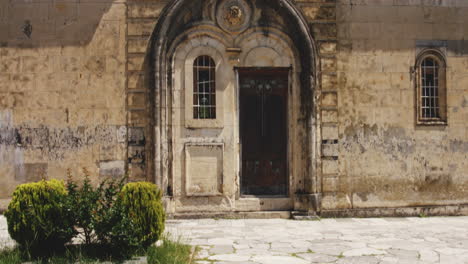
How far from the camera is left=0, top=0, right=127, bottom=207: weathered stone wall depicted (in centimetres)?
876

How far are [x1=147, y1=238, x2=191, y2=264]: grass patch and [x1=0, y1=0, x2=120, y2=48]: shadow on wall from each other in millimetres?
4683

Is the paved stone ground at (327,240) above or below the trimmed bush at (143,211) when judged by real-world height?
below

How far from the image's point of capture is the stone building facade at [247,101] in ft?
28.8

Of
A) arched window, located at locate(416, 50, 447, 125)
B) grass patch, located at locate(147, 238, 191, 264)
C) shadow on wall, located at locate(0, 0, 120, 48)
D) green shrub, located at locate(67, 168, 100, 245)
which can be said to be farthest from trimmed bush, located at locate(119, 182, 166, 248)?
arched window, located at locate(416, 50, 447, 125)

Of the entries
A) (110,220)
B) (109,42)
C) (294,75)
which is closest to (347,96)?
(294,75)

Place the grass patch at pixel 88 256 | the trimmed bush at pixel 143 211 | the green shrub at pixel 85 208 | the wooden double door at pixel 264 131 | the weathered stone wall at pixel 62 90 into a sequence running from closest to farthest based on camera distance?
the grass patch at pixel 88 256 < the green shrub at pixel 85 208 < the trimmed bush at pixel 143 211 < the weathered stone wall at pixel 62 90 < the wooden double door at pixel 264 131

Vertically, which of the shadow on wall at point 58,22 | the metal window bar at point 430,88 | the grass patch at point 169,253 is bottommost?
the grass patch at point 169,253

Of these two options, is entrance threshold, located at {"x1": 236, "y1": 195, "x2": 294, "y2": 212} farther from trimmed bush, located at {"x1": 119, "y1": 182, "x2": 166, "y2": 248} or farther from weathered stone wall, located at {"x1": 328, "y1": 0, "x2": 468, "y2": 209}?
trimmed bush, located at {"x1": 119, "y1": 182, "x2": 166, "y2": 248}

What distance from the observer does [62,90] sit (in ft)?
28.9

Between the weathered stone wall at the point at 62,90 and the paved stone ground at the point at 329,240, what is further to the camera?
the weathered stone wall at the point at 62,90

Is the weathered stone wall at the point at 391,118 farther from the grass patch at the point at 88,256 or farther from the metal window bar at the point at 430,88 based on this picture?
the grass patch at the point at 88,256

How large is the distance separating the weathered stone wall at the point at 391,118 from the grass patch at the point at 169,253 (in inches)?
152

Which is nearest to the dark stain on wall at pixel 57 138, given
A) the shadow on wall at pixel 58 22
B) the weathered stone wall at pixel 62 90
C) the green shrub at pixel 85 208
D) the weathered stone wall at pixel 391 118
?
the weathered stone wall at pixel 62 90

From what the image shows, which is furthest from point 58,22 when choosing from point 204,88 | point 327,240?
point 327,240
